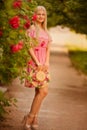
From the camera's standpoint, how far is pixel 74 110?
46.6 feet

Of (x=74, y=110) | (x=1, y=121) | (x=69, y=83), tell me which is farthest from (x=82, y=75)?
(x=1, y=121)

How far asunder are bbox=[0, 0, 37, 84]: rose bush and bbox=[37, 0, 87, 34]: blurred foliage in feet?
26.9

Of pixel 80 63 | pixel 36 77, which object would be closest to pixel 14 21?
pixel 36 77

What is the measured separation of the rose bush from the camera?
10156 millimetres

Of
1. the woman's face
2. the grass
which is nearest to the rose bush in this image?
the woman's face

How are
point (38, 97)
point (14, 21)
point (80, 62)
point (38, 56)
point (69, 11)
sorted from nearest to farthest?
point (14, 21)
point (38, 97)
point (38, 56)
point (69, 11)
point (80, 62)

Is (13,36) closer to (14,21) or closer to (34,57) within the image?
(14,21)

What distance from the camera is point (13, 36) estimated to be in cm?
1019

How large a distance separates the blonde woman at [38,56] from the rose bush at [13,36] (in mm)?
139

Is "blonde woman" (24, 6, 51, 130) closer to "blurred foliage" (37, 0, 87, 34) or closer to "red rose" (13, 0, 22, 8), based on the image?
"red rose" (13, 0, 22, 8)

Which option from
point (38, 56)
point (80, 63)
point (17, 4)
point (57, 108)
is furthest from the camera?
point (80, 63)

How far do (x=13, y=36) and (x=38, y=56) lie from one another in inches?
34.3

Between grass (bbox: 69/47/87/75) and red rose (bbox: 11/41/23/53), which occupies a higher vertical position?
red rose (bbox: 11/41/23/53)

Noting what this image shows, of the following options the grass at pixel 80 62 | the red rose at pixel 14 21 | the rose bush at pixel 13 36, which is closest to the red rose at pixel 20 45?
the rose bush at pixel 13 36
